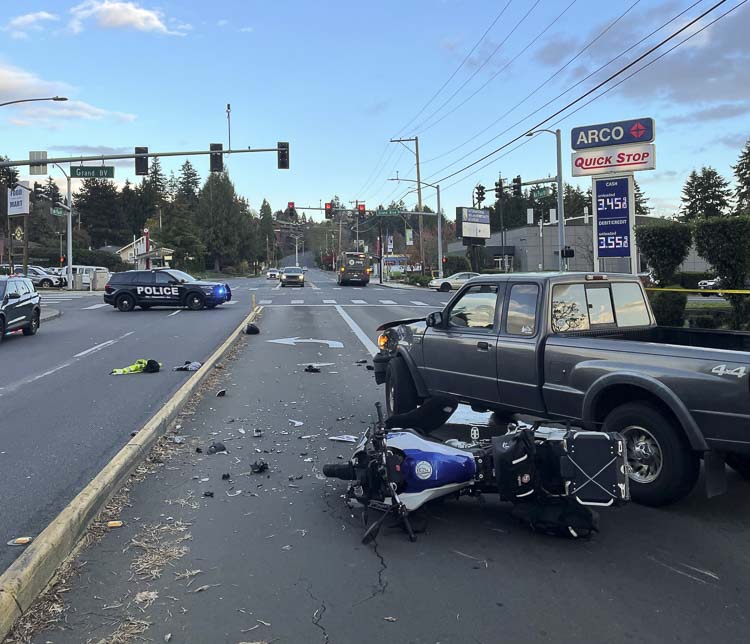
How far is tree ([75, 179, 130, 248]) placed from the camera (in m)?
122

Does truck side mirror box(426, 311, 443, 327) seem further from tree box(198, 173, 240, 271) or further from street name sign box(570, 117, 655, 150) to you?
tree box(198, 173, 240, 271)

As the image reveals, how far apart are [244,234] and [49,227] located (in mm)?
30639

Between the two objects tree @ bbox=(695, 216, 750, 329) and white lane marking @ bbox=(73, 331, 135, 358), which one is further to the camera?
tree @ bbox=(695, 216, 750, 329)

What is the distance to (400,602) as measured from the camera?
3668mm

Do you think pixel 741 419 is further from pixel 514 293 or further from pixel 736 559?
pixel 514 293

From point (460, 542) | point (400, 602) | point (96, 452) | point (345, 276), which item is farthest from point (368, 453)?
point (345, 276)

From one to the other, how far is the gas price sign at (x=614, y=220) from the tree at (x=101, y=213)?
115085 mm

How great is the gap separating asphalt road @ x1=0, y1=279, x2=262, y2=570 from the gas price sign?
40.5 ft

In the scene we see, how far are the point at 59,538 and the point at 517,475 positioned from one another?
295 centimetres

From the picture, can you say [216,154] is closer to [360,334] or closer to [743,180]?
[360,334]

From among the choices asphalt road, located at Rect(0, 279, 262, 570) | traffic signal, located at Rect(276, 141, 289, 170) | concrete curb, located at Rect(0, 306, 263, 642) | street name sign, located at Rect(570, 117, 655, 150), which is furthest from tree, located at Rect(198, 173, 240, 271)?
concrete curb, located at Rect(0, 306, 263, 642)

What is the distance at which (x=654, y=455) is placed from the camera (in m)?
5.02

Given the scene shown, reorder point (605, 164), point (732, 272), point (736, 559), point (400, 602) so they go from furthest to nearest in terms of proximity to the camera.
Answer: point (605, 164) < point (732, 272) < point (736, 559) < point (400, 602)

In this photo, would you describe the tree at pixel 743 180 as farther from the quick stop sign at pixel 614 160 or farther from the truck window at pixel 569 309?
the truck window at pixel 569 309
